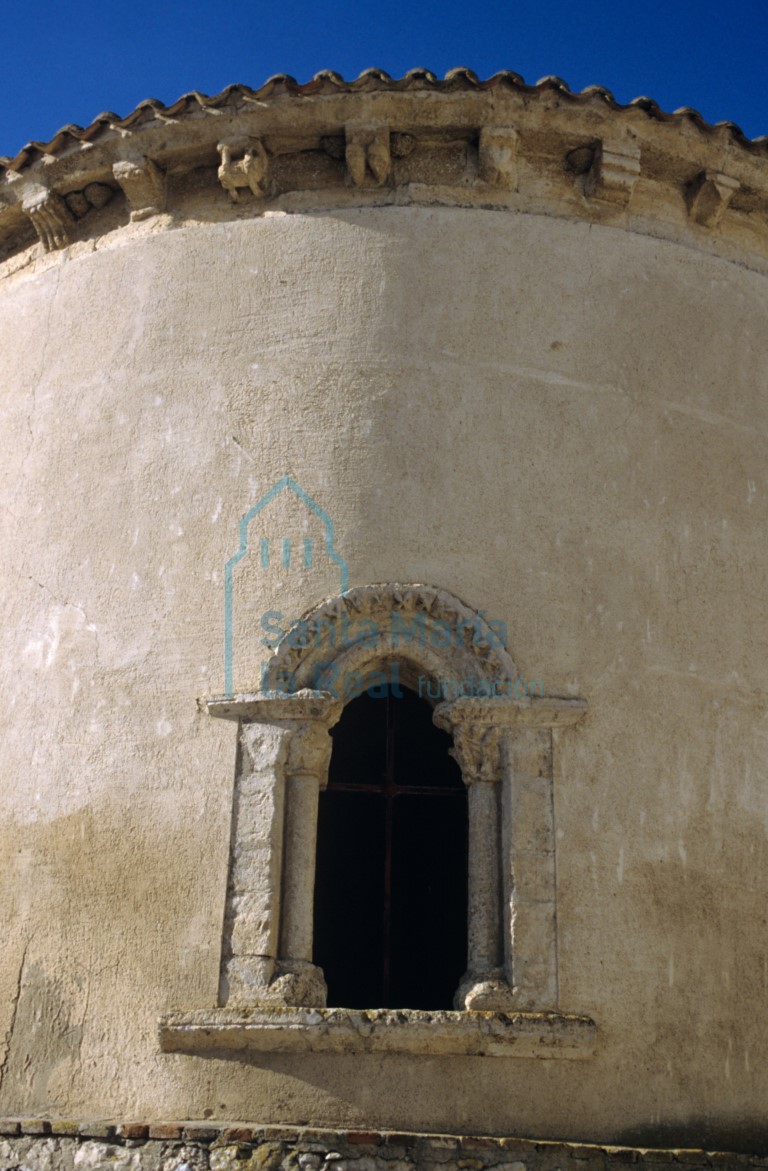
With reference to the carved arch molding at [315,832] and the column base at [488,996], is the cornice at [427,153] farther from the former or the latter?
the column base at [488,996]

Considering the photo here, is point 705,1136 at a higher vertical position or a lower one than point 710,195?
lower

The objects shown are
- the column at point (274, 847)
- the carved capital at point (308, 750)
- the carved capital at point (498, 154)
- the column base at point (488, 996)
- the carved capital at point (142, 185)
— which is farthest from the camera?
the carved capital at point (142, 185)

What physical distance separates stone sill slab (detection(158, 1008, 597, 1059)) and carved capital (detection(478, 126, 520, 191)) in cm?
425

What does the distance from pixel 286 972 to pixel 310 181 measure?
13.7 feet

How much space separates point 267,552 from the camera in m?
6.40

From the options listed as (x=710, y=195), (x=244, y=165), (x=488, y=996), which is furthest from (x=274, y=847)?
(x=710, y=195)

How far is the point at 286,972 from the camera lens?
222 inches

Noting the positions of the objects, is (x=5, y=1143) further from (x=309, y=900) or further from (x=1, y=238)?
(x=1, y=238)

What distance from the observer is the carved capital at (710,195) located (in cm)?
741

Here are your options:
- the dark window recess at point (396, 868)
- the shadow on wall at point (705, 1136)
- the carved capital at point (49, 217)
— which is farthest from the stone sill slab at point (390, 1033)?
the carved capital at point (49, 217)

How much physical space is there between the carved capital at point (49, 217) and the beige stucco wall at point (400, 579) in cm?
30

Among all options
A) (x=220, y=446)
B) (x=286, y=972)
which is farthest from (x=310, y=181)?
(x=286, y=972)

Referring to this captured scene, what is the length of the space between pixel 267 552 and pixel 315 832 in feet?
4.39

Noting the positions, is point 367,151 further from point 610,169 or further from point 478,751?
point 478,751
